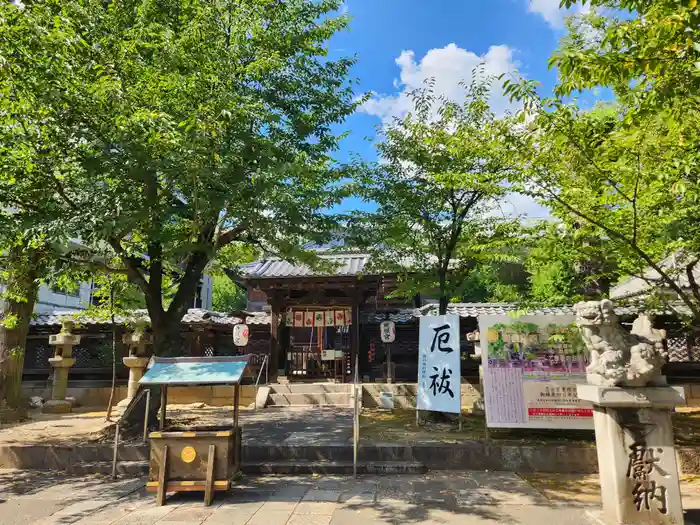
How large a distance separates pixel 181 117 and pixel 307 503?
253 inches

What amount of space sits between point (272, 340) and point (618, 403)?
13.5m

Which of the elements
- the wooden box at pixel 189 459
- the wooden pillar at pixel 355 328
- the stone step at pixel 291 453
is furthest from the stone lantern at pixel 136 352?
the wooden box at pixel 189 459

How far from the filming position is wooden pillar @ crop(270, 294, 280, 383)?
1655cm

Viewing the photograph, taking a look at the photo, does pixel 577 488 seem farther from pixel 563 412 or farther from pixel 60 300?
pixel 60 300

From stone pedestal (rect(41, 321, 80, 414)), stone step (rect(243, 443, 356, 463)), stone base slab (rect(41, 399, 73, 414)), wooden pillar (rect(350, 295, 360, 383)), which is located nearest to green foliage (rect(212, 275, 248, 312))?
stone pedestal (rect(41, 321, 80, 414))

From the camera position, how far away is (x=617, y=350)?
5.38 metres

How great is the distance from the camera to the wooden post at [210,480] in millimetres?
6039

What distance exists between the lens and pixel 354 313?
17.0 meters

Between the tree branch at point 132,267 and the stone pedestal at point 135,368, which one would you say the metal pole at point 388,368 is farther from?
the tree branch at point 132,267

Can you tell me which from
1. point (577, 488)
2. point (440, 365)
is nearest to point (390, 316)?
point (440, 365)

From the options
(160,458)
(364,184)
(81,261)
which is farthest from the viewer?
(364,184)

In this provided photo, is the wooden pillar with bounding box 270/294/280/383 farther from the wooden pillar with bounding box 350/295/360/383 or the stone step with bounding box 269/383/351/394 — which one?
the wooden pillar with bounding box 350/295/360/383

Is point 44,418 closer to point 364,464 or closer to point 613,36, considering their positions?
point 364,464

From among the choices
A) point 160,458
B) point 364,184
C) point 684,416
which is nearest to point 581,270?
point 684,416
